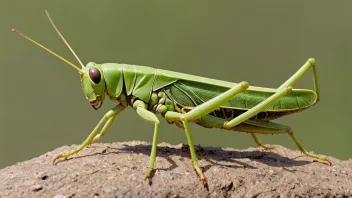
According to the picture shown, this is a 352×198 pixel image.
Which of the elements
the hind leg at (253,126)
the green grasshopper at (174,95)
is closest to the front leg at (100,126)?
the green grasshopper at (174,95)

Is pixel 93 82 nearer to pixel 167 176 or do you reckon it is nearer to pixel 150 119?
pixel 150 119

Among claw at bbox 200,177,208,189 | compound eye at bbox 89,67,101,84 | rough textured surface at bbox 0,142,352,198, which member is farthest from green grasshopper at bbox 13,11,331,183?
claw at bbox 200,177,208,189

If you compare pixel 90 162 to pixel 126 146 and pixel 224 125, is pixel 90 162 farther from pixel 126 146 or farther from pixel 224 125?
pixel 224 125

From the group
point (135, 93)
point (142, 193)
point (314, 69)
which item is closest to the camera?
point (142, 193)

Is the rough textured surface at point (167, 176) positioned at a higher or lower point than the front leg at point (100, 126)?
lower

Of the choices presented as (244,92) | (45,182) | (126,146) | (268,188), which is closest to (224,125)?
(244,92)

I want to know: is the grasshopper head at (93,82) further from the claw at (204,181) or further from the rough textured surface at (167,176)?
the claw at (204,181)

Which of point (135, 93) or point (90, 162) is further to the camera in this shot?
point (135, 93)

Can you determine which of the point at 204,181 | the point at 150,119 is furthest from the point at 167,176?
the point at 150,119
